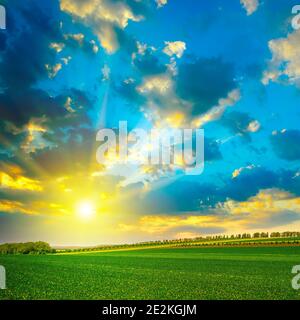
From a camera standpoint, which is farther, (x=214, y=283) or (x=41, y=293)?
(x=214, y=283)

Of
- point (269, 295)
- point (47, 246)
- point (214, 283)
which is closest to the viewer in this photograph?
point (269, 295)

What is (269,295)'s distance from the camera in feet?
93.7
